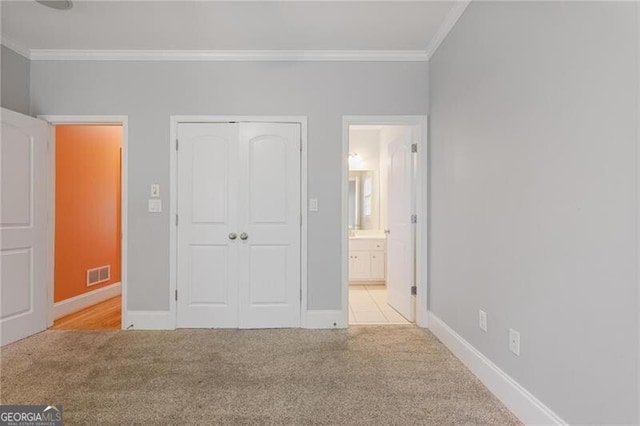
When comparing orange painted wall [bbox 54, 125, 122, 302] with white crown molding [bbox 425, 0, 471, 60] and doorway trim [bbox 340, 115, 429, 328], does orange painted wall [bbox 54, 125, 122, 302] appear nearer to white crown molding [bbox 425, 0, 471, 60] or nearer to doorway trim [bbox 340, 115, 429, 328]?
doorway trim [bbox 340, 115, 429, 328]

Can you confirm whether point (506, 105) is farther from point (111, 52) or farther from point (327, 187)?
point (111, 52)

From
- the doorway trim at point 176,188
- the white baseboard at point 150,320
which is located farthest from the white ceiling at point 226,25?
the white baseboard at point 150,320

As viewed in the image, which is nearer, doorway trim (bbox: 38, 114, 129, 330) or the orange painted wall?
doorway trim (bbox: 38, 114, 129, 330)

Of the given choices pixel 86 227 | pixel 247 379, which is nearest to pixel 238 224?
pixel 247 379

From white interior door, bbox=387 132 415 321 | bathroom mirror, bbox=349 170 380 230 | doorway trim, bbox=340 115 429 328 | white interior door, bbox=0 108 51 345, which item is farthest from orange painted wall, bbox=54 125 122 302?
white interior door, bbox=387 132 415 321

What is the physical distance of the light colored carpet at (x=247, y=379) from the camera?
176cm

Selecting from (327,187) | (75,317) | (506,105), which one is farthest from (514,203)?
(75,317)

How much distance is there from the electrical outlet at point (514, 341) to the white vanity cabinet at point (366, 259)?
312 centimetres

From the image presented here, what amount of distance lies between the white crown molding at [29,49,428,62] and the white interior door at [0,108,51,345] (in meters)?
0.70

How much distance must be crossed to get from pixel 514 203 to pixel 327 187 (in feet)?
5.51

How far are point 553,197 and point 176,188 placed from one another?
116 inches

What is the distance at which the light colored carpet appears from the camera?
1761mm

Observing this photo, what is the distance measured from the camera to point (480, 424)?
168 centimetres

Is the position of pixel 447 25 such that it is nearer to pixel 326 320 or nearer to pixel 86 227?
pixel 326 320
